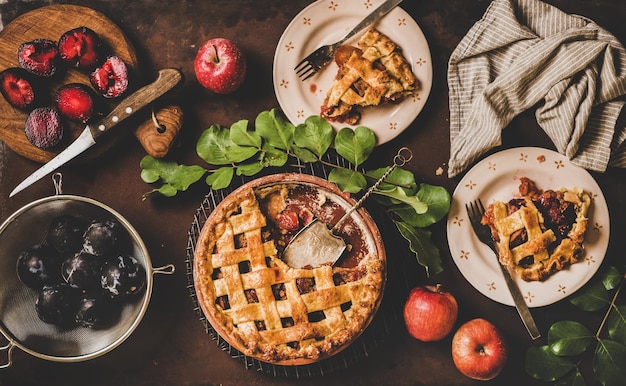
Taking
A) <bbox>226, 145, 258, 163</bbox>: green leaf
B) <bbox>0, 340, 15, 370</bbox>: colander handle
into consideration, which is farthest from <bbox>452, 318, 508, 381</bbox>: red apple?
<bbox>0, 340, 15, 370</bbox>: colander handle

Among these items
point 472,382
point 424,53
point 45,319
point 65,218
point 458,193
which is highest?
point 424,53

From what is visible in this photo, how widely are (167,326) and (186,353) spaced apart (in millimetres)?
111

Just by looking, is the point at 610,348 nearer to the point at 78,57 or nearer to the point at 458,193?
the point at 458,193

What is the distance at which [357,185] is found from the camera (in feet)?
5.56

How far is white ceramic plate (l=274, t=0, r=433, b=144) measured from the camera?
180 cm

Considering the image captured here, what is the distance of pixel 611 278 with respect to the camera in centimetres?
182

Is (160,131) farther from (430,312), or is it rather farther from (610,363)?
(610,363)

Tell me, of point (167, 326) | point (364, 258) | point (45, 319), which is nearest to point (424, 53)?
point (364, 258)

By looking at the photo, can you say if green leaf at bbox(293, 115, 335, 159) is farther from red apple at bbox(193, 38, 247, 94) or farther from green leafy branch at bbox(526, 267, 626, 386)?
green leafy branch at bbox(526, 267, 626, 386)

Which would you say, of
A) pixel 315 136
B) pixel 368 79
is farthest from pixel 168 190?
pixel 368 79

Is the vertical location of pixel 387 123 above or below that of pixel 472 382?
above

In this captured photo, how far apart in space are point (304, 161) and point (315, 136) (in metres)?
0.09

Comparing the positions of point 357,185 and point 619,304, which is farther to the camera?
point 619,304

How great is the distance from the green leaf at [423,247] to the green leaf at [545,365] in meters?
0.42
